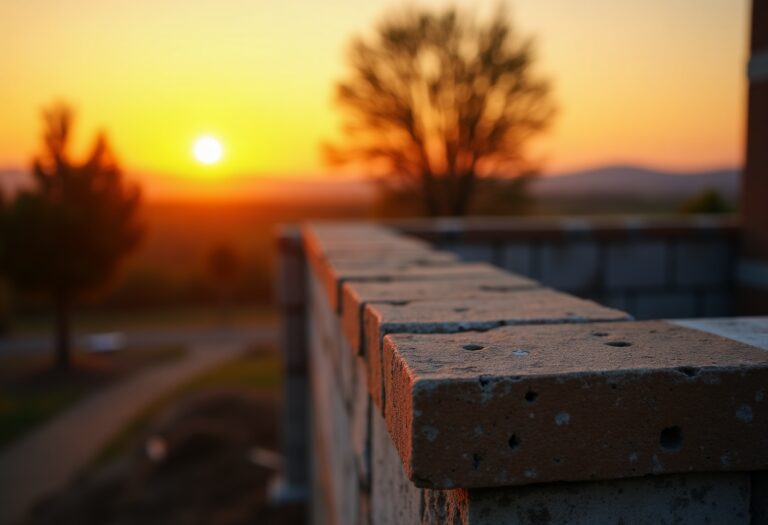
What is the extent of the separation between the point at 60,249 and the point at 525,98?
16.6 metres

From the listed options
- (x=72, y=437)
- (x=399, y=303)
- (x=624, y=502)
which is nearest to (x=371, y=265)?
(x=399, y=303)

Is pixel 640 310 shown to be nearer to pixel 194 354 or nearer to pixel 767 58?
pixel 767 58

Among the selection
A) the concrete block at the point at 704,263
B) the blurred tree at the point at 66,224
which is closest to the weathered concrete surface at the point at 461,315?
the concrete block at the point at 704,263

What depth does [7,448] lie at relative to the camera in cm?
1747

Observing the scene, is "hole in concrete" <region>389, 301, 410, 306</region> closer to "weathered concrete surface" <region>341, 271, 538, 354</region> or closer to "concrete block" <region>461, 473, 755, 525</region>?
"weathered concrete surface" <region>341, 271, 538, 354</region>

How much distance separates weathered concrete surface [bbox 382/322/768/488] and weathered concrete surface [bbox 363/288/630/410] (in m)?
0.42

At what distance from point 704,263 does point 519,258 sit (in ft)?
6.78

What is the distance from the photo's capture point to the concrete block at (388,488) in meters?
2.09

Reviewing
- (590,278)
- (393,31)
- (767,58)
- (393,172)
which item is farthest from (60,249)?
(767,58)

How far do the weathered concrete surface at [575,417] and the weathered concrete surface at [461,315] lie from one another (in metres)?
0.42

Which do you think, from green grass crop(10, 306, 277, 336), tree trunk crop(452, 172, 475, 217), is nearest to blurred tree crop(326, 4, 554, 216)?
tree trunk crop(452, 172, 475, 217)

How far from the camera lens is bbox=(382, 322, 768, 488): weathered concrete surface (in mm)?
1594

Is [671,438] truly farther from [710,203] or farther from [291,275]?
[710,203]

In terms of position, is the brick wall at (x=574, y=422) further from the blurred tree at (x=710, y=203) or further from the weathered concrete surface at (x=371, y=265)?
the blurred tree at (x=710, y=203)
